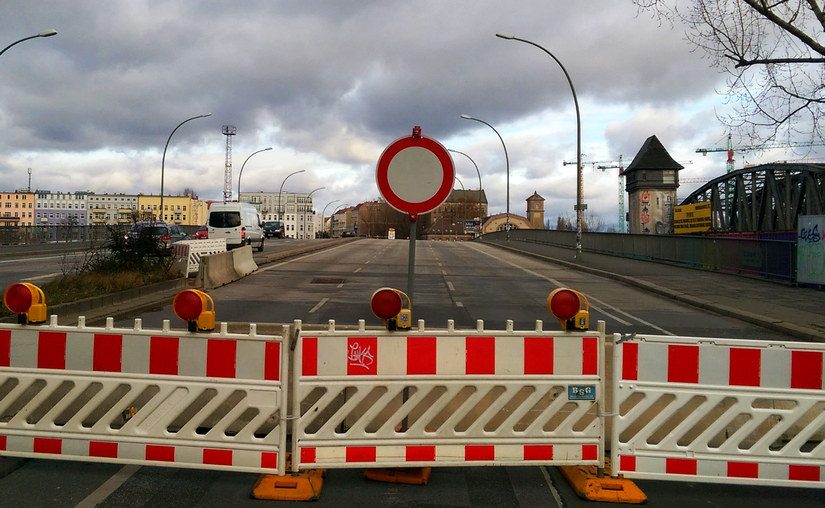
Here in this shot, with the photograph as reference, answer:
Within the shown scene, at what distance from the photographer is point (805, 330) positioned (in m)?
10.2

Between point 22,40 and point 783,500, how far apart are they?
75.8 ft

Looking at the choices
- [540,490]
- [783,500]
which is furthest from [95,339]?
[783,500]

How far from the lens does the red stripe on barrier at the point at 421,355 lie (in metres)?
3.92

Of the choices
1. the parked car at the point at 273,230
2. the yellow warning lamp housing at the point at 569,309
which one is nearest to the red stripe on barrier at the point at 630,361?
the yellow warning lamp housing at the point at 569,309

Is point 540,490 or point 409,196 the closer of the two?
point 540,490

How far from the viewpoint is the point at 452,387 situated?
392 cm

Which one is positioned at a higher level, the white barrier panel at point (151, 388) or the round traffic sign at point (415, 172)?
the round traffic sign at point (415, 172)

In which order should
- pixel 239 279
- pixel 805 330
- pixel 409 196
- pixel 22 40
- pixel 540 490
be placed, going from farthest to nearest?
pixel 22 40 → pixel 239 279 → pixel 805 330 → pixel 409 196 → pixel 540 490

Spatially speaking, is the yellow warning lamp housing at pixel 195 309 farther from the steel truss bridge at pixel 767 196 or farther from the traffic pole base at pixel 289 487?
the steel truss bridge at pixel 767 196

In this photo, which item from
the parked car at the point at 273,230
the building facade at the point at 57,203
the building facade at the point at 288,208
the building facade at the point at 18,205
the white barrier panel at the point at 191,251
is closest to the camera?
the white barrier panel at the point at 191,251

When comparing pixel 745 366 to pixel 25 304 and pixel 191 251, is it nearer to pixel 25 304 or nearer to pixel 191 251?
pixel 25 304

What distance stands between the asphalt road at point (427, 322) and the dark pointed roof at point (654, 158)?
65.5m

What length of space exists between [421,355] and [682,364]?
1.78 meters

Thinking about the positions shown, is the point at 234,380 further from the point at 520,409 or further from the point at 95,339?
the point at 520,409
